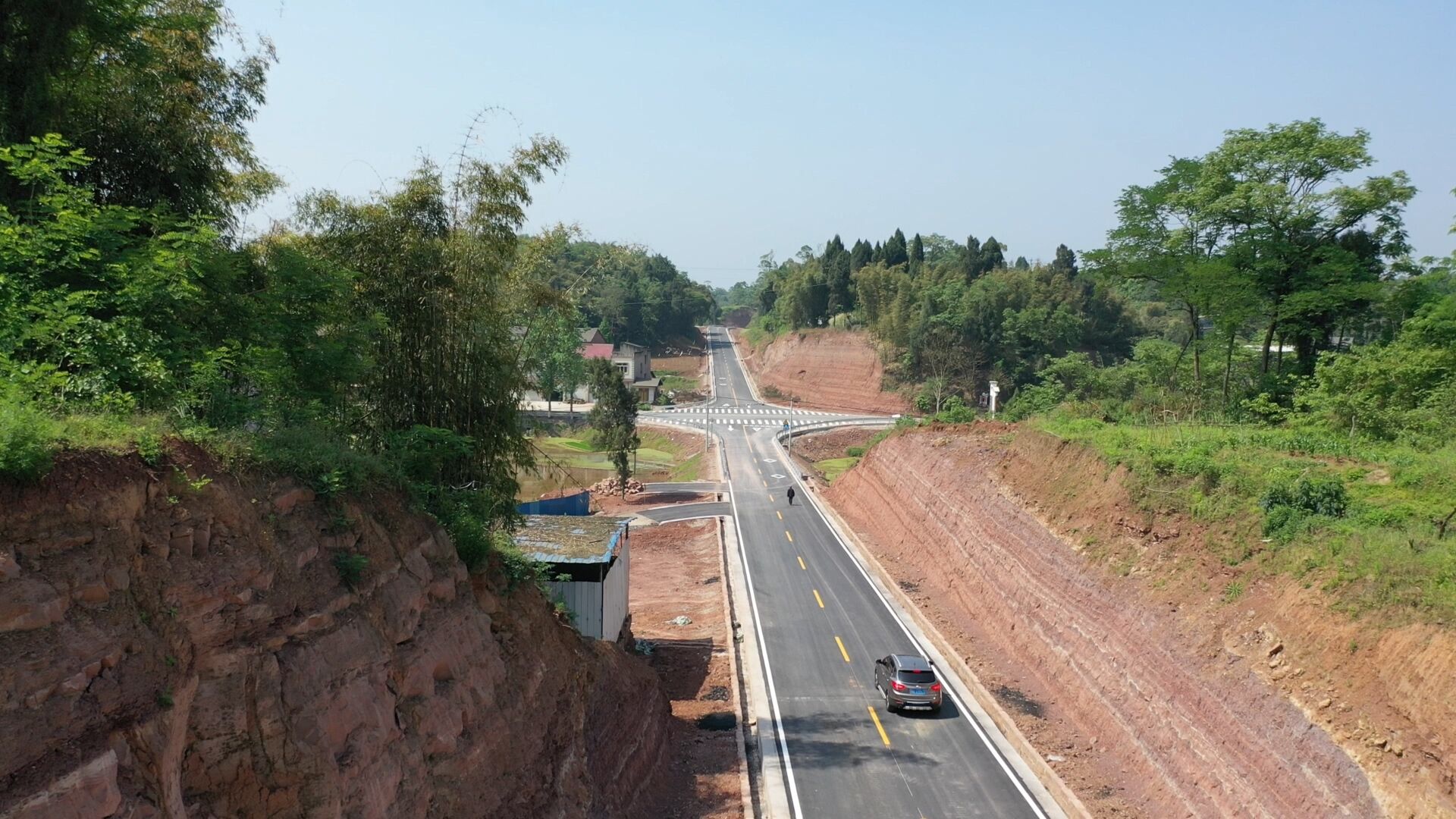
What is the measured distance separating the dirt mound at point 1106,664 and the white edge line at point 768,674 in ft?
18.7

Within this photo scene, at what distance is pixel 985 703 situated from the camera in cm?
2264

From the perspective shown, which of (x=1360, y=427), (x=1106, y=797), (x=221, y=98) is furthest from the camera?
(x=1360, y=427)

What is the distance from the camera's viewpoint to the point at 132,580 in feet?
24.4

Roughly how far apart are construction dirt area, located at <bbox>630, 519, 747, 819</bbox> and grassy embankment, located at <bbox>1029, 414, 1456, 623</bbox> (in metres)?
12.1

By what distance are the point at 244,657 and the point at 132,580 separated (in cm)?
127

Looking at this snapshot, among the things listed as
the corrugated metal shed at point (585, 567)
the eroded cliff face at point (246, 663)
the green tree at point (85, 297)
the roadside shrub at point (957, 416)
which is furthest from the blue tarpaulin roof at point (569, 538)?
the roadside shrub at point (957, 416)

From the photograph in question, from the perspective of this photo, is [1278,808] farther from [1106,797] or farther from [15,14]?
[15,14]

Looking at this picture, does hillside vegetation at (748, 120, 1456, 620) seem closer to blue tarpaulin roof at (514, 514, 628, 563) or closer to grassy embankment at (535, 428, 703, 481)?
blue tarpaulin roof at (514, 514, 628, 563)

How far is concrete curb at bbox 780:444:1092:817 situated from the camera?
59.3 ft

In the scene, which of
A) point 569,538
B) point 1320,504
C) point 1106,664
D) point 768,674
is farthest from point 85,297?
point 1320,504

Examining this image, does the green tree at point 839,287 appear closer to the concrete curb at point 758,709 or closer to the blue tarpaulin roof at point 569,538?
the concrete curb at point 758,709

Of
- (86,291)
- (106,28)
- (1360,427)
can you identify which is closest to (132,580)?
(86,291)

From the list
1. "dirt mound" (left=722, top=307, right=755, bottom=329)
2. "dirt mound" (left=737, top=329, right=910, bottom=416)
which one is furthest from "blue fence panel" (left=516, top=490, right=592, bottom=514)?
"dirt mound" (left=722, top=307, right=755, bottom=329)

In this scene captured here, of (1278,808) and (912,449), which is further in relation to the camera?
(912,449)
